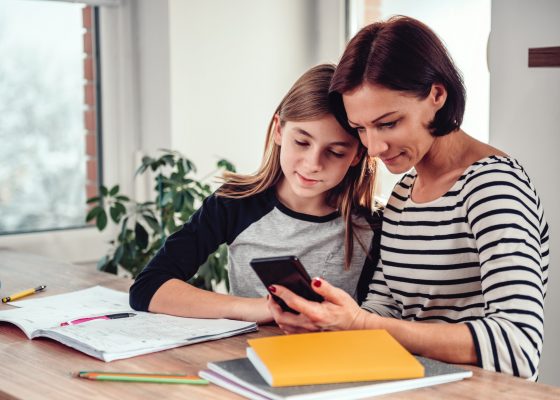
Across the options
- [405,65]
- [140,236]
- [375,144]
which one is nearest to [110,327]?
[375,144]

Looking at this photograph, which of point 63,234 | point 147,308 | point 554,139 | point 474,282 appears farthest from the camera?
point 63,234

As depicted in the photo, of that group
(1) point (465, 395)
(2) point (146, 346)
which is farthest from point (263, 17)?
(1) point (465, 395)

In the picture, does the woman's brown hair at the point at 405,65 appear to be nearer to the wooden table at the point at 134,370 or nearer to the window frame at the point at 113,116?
the wooden table at the point at 134,370

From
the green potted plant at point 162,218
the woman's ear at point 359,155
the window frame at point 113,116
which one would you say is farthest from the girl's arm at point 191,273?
the window frame at point 113,116

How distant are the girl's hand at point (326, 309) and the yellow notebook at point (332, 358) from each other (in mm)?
38

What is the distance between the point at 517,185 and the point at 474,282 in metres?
0.21

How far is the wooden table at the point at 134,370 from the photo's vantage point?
3.72 ft

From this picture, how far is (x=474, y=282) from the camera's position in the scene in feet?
4.81

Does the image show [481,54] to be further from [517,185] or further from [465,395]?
[465,395]


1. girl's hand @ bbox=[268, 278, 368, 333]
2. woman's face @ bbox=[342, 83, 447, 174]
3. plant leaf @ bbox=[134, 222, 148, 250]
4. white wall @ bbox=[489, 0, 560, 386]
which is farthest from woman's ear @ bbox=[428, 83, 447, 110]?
plant leaf @ bbox=[134, 222, 148, 250]

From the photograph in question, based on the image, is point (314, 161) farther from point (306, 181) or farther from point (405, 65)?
point (405, 65)

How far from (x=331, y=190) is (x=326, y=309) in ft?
1.78

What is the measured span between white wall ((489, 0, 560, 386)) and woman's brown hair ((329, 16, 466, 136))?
809mm

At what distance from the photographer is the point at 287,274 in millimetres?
1260
